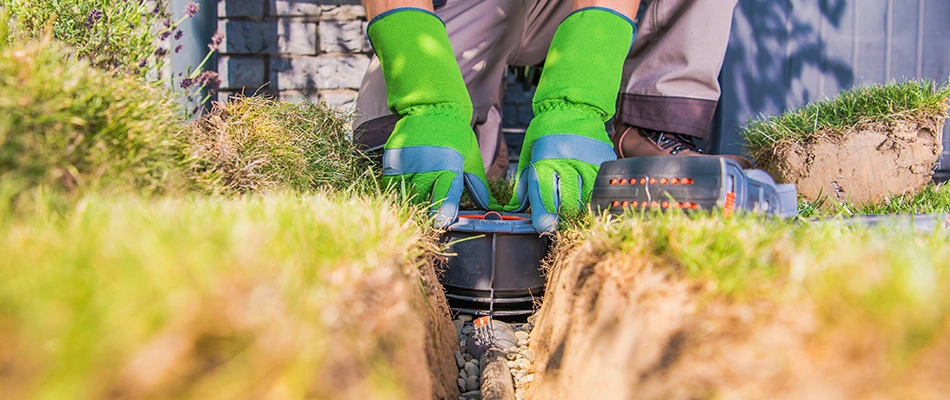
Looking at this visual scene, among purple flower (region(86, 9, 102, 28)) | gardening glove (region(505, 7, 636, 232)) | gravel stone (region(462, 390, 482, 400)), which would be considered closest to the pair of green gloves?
gardening glove (region(505, 7, 636, 232))

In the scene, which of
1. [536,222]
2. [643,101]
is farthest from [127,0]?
[643,101]

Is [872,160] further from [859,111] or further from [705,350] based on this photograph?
[705,350]

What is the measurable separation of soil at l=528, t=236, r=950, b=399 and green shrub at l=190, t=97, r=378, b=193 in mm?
734

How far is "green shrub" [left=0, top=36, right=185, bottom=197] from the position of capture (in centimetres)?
72

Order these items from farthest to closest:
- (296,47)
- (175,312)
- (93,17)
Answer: (296,47) < (93,17) < (175,312)

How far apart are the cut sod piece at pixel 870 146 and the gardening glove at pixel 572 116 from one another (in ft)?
3.12

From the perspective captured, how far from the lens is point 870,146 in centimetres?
209

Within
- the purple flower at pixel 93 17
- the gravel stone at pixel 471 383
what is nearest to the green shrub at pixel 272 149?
the purple flower at pixel 93 17

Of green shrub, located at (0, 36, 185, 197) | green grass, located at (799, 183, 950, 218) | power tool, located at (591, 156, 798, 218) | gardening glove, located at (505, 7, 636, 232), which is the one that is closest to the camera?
green shrub, located at (0, 36, 185, 197)

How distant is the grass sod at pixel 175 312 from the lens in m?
0.48

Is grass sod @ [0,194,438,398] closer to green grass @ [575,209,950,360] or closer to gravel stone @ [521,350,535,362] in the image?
green grass @ [575,209,950,360]

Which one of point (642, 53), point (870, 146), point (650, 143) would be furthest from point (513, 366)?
point (870, 146)

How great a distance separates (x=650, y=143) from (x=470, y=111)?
727mm

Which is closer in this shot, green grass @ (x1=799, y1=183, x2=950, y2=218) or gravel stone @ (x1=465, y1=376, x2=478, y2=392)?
gravel stone @ (x1=465, y1=376, x2=478, y2=392)
